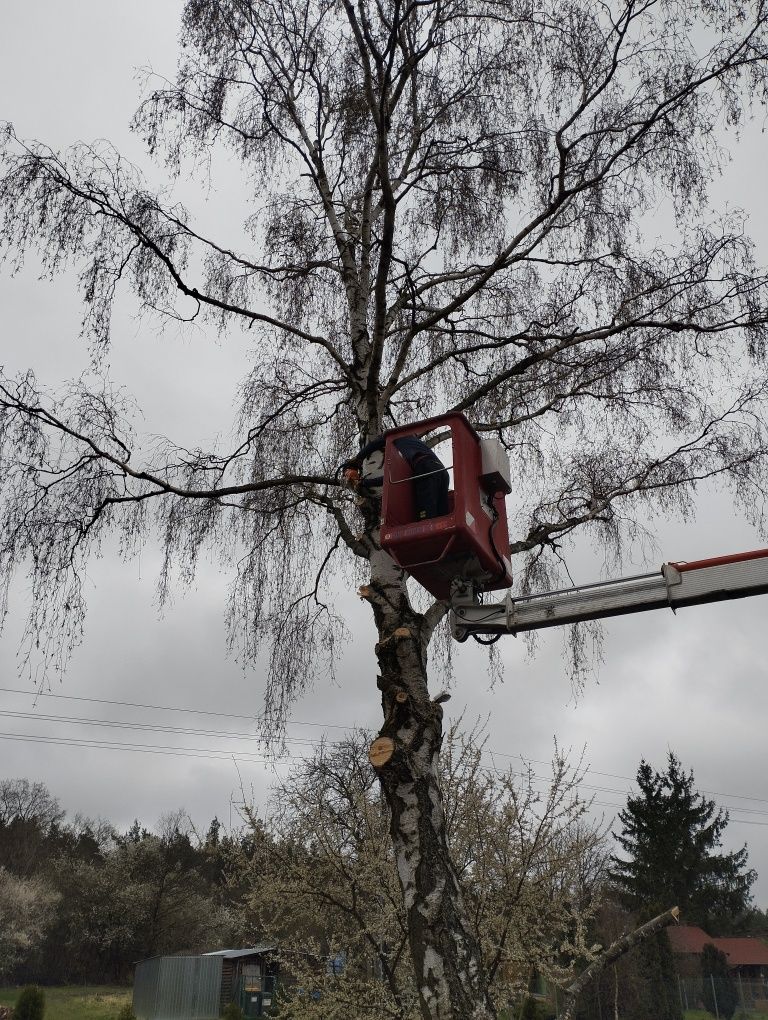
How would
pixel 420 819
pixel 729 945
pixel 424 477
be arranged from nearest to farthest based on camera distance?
pixel 420 819 < pixel 424 477 < pixel 729 945

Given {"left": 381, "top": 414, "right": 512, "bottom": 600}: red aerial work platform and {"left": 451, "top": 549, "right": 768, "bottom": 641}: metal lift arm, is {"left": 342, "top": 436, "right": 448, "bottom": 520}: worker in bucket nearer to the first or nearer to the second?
{"left": 381, "top": 414, "right": 512, "bottom": 600}: red aerial work platform

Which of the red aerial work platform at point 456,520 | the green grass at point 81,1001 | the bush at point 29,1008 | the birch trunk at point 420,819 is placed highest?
the red aerial work platform at point 456,520

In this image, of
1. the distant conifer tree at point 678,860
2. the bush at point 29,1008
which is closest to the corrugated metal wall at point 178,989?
the bush at point 29,1008

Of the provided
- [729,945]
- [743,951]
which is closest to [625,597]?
[729,945]

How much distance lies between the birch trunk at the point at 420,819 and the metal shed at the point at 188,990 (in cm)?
2683

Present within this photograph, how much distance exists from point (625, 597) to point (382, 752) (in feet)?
5.38

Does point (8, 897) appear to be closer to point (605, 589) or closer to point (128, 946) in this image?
point (128, 946)

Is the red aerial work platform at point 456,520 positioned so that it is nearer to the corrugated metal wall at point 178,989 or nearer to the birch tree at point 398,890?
the birch tree at point 398,890

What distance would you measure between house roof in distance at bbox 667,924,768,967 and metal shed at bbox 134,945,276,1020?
18.8m

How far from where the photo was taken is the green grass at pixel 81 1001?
3016 cm

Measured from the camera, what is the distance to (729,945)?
39.5m

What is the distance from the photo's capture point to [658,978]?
25672 mm

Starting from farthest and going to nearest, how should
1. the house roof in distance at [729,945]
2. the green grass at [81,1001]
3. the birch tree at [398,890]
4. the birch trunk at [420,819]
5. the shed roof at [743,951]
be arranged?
the shed roof at [743,951] < the house roof in distance at [729,945] < the green grass at [81,1001] < the birch tree at [398,890] < the birch trunk at [420,819]

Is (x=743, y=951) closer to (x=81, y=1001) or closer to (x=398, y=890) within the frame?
(x=81, y=1001)
